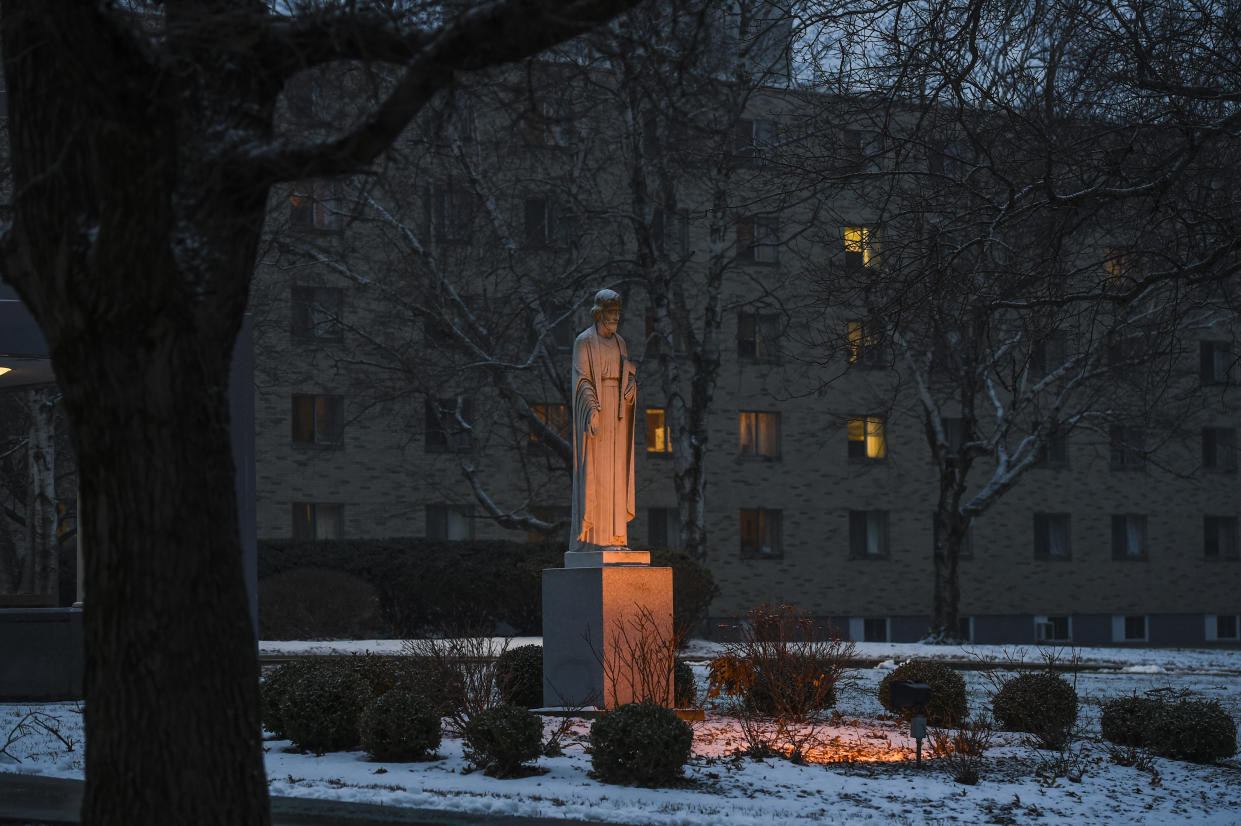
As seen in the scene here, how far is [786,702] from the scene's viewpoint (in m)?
11.9

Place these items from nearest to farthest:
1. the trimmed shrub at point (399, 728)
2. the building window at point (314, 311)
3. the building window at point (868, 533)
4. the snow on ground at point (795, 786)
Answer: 1. the snow on ground at point (795, 786)
2. the trimmed shrub at point (399, 728)
3. the building window at point (314, 311)
4. the building window at point (868, 533)

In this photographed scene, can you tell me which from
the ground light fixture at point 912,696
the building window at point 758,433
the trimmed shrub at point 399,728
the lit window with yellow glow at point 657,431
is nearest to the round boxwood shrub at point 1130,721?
the ground light fixture at point 912,696

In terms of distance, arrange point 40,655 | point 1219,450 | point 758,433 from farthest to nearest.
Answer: point 1219,450, point 758,433, point 40,655

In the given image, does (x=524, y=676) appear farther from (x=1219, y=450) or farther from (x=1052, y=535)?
(x=1219, y=450)

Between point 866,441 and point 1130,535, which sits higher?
point 866,441

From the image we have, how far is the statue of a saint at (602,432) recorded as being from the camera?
13539 millimetres

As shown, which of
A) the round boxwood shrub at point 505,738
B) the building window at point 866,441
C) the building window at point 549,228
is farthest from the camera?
the building window at point 866,441

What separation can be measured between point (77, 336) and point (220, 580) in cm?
109

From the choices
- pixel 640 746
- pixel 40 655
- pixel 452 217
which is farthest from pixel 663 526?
pixel 640 746

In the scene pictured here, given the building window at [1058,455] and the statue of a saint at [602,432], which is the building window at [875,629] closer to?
the building window at [1058,455]

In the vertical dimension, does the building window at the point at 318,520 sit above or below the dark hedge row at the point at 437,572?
above

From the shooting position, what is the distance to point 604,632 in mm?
12633

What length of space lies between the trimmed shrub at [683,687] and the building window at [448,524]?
965 inches

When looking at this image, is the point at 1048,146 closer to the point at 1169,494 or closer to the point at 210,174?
the point at 210,174
